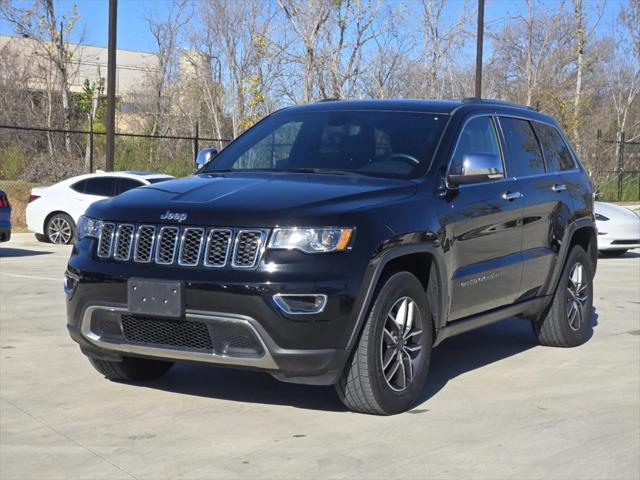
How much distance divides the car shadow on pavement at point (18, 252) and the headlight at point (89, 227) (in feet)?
32.1

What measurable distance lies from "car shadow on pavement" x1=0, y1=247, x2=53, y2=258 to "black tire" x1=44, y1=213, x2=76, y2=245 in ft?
3.94

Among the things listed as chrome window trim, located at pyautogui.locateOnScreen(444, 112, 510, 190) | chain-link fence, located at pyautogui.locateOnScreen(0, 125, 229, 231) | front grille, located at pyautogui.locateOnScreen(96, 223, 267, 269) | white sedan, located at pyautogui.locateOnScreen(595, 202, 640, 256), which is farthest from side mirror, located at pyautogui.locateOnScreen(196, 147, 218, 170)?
chain-link fence, located at pyautogui.locateOnScreen(0, 125, 229, 231)

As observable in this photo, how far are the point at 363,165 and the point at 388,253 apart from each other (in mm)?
1028

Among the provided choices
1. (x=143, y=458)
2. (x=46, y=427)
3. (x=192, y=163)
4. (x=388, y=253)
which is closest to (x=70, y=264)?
(x=46, y=427)

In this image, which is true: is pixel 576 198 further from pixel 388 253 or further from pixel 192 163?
pixel 192 163

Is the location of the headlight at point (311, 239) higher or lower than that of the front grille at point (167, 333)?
higher

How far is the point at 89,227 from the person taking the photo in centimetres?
592

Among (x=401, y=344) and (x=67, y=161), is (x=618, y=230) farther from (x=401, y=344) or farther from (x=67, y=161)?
(x=67, y=161)

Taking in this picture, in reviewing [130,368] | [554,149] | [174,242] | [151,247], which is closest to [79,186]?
[554,149]

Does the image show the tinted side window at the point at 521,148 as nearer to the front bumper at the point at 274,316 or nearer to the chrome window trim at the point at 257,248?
the front bumper at the point at 274,316

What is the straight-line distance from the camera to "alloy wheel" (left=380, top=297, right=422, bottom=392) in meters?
5.77

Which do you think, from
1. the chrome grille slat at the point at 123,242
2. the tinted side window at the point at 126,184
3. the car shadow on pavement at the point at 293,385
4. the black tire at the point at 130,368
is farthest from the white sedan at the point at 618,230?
the chrome grille slat at the point at 123,242

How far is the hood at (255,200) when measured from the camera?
17.6 ft

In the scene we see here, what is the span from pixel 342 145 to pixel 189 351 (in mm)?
1921
